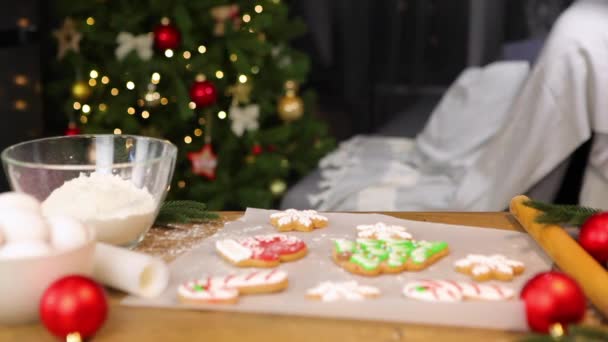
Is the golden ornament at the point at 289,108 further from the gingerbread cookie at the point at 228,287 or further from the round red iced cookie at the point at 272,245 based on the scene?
the gingerbread cookie at the point at 228,287

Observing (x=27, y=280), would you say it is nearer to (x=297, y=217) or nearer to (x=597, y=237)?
(x=297, y=217)

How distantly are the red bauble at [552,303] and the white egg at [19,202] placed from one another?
1.73 feet

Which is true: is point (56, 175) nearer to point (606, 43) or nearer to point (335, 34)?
point (606, 43)

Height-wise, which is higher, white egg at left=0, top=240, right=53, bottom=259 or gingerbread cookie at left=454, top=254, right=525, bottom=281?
white egg at left=0, top=240, right=53, bottom=259

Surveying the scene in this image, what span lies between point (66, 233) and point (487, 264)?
0.46m

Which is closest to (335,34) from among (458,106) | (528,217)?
(458,106)

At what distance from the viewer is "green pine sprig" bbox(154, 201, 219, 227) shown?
45.6 inches

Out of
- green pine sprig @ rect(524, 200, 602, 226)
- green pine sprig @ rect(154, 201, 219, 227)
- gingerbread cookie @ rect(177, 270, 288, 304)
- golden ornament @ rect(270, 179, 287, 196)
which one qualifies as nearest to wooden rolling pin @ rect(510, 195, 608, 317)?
green pine sprig @ rect(524, 200, 602, 226)

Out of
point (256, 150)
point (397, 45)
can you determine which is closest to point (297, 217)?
point (256, 150)

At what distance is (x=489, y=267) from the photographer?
0.93 m

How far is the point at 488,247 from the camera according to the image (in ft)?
3.42

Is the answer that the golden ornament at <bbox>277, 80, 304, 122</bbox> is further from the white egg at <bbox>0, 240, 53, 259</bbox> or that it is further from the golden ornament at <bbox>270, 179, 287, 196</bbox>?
the white egg at <bbox>0, 240, 53, 259</bbox>

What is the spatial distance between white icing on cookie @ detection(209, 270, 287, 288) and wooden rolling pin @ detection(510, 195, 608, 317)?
0.32 meters

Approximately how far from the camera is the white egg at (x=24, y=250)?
810 millimetres
